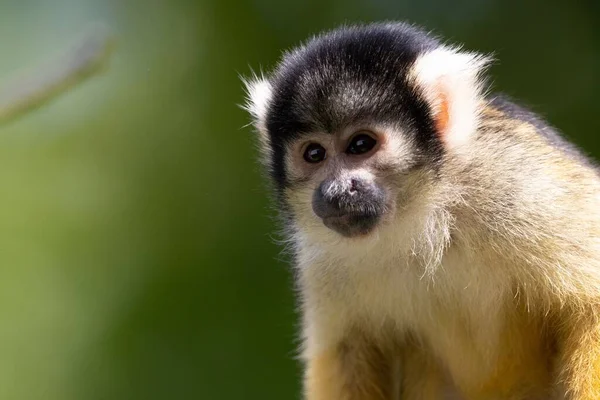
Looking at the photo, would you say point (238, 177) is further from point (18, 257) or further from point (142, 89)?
point (18, 257)

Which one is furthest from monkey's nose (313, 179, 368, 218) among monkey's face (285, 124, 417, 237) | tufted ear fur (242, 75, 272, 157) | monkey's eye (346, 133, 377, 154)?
tufted ear fur (242, 75, 272, 157)

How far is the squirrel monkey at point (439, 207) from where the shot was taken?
2.93 m

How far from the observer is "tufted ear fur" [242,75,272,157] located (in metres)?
3.24

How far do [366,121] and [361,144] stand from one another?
80mm

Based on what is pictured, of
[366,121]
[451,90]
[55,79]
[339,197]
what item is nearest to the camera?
[55,79]

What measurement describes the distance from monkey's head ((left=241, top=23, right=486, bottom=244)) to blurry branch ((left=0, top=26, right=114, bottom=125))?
100 cm

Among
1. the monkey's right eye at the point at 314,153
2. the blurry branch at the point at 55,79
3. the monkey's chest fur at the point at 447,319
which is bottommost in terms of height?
the monkey's chest fur at the point at 447,319

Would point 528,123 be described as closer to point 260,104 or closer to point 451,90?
point 451,90

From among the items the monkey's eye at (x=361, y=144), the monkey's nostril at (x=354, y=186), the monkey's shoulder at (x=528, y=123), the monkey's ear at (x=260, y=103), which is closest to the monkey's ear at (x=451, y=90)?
the monkey's shoulder at (x=528, y=123)

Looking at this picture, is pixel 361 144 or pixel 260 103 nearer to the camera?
pixel 361 144

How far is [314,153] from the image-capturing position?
3082 millimetres

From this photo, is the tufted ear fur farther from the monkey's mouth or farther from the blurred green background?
the blurred green background

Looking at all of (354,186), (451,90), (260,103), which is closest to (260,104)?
(260,103)

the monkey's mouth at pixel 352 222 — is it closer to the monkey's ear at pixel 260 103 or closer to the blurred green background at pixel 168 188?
the monkey's ear at pixel 260 103
